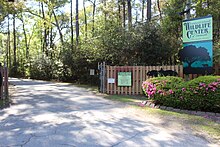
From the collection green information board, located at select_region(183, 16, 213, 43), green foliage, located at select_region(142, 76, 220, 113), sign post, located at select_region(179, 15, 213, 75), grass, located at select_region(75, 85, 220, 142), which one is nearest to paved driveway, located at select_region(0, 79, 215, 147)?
grass, located at select_region(75, 85, 220, 142)

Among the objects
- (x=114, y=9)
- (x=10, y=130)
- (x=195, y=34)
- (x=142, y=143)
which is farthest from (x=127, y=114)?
(x=114, y=9)

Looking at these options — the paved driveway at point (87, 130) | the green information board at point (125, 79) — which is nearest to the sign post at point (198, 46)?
the green information board at point (125, 79)

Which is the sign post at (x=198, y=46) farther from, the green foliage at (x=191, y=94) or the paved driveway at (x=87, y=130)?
the paved driveway at (x=87, y=130)

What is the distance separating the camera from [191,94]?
6836mm

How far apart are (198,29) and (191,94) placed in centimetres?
342

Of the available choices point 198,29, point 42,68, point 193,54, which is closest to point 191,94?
point 193,54

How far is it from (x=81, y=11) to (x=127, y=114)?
30905 mm

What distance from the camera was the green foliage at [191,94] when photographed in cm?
657

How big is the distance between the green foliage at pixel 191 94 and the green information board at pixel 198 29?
2.36m

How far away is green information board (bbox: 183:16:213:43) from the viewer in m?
8.84

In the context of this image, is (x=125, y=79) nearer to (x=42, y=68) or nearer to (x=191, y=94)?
(x=191, y=94)

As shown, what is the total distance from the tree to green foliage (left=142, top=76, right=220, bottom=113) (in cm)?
Result: 196

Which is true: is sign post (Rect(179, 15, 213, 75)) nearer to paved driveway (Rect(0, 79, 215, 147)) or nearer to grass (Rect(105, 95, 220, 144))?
grass (Rect(105, 95, 220, 144))

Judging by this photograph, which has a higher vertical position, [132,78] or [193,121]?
[132,78]
